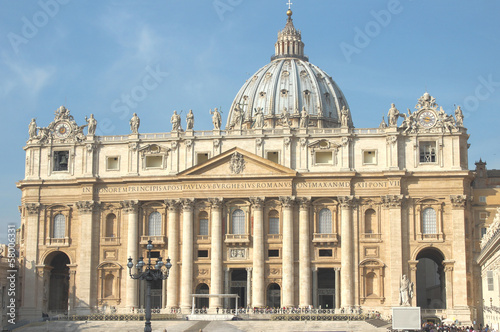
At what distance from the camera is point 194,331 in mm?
73375

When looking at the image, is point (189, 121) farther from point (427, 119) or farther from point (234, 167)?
point (427, 119)

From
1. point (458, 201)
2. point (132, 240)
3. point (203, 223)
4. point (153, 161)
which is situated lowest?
point (132, 240)

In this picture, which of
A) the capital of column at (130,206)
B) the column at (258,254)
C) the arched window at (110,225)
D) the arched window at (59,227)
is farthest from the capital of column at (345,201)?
the arched window at (59,227)

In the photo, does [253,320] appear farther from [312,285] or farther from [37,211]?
[37,211]

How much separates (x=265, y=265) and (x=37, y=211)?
25.9 meters

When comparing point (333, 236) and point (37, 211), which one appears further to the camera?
point (37, 211)

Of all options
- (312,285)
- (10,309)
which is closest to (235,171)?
(312,285)

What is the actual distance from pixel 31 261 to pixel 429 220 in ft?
140

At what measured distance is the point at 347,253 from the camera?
88.2 m

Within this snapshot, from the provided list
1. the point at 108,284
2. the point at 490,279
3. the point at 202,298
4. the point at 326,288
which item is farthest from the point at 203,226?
the point at 490,279

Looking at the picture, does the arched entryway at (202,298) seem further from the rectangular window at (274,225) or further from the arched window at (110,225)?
the arched window at (110,225)

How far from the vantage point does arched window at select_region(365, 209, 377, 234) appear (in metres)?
89.8

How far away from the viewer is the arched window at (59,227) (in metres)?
95.2

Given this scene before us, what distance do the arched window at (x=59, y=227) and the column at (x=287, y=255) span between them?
24.4 meters
